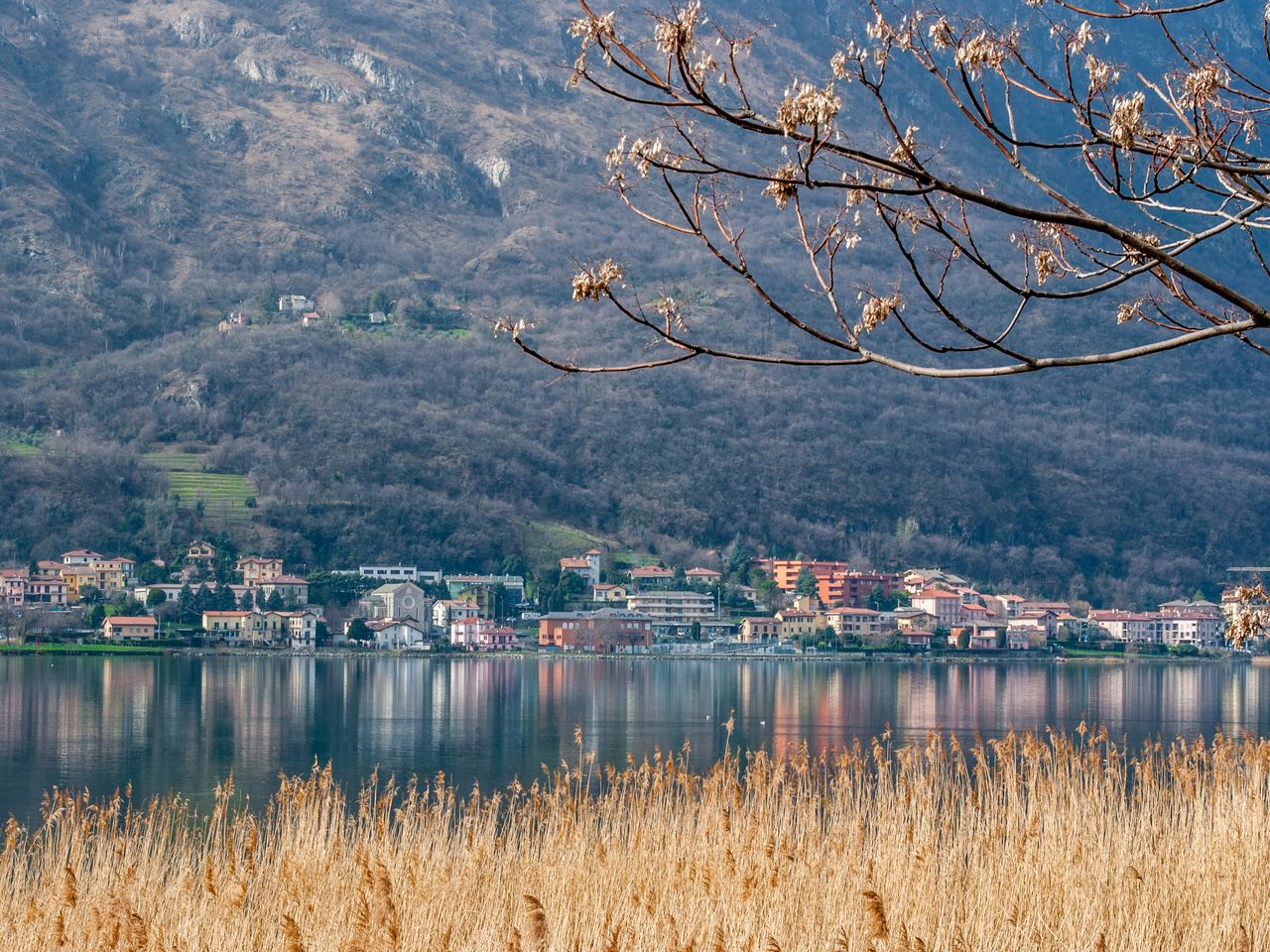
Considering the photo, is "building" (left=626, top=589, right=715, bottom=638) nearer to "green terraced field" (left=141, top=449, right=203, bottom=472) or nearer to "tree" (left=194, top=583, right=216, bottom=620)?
"tree" (left=194, top=583, right=216, bottom=620)

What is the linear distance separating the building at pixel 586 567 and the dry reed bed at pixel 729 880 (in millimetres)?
111389

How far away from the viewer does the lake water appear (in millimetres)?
34844

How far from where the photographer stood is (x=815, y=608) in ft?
395

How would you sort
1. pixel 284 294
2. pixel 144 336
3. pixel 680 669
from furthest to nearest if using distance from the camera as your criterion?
1. pixel 284 294
2. pixel 144 336
3. pixel 680 669

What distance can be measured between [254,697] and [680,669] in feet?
128

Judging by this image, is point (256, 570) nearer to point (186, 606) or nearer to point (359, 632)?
point (186, 606)

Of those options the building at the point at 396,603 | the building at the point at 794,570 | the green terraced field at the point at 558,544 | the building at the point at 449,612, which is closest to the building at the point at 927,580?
the building at the point at 794,570

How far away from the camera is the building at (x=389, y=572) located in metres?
118

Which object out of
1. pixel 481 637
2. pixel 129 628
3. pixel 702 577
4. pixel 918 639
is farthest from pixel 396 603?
pixel 918 639

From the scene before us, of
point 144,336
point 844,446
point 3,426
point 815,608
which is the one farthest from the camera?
point 144,336

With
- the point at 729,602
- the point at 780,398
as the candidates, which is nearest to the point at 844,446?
the point at 780,398

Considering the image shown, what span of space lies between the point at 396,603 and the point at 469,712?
192ft

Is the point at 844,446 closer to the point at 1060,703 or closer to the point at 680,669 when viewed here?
the point at 680,669

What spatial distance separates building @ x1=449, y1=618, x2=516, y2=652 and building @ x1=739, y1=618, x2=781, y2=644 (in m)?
18.4
